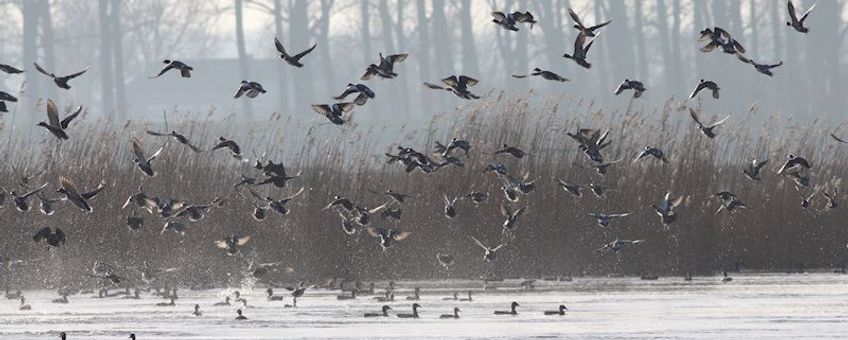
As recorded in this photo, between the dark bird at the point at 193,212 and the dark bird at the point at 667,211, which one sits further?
the dark bird at the point at 667,211

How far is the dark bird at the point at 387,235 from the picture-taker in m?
16.0

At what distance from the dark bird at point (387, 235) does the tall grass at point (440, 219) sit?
0.74 meters

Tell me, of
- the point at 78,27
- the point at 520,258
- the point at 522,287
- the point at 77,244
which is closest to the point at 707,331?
the point at 522,287

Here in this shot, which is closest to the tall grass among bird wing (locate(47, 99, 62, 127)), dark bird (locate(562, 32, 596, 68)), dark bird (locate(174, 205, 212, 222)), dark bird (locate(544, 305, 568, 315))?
dark bird (locate(174, 205, 212, 222))

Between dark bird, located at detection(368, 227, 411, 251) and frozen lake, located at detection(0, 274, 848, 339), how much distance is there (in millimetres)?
436

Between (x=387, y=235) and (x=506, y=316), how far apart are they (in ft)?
10.8

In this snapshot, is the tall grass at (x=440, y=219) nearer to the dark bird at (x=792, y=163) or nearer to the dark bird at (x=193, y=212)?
the dark bird at (x=792, y=163)

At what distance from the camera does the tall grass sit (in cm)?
1711

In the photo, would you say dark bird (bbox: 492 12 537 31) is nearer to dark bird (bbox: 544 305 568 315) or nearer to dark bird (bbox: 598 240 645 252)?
dark bird (bbox: 544 305 568 315)

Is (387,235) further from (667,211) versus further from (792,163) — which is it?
(792,163)

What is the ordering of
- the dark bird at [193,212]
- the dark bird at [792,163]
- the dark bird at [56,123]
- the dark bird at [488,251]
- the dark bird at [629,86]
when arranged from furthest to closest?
A: 1. the dark bird at [488,251]
2. the dark bird at [193,212]
3. the dark bird at [792,163]
4. the dark bird at [629,86]
5. the dark bird at [56,123]

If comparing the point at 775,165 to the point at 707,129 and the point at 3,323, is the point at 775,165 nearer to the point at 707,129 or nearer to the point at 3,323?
the point at 707,129

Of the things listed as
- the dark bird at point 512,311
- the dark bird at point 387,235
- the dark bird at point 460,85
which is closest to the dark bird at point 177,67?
the dark bird at point 460,85

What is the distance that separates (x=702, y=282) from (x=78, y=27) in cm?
8512
